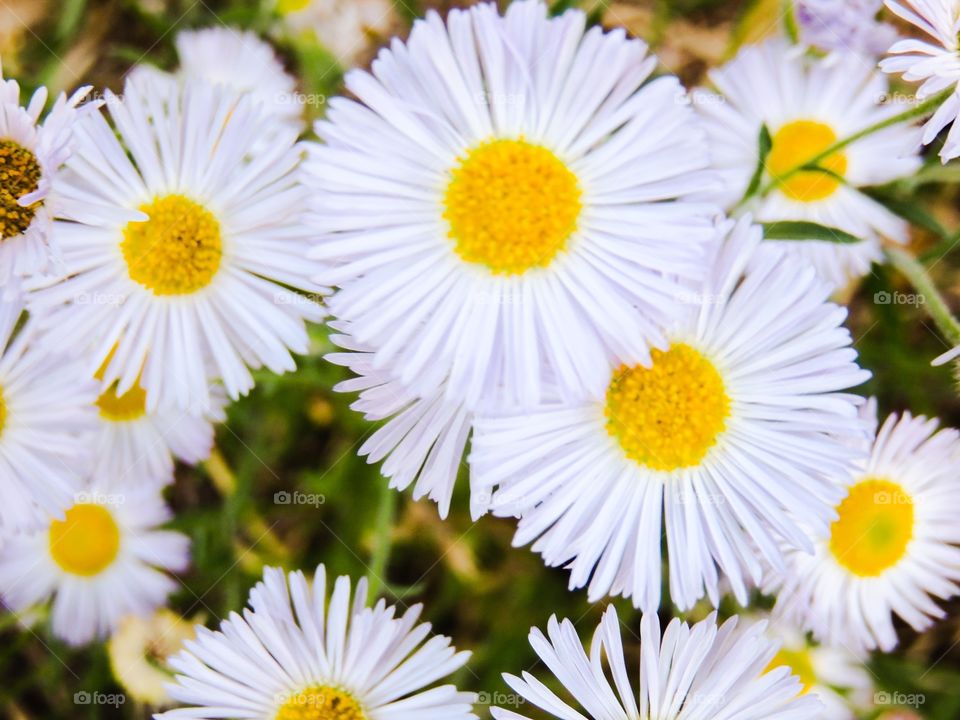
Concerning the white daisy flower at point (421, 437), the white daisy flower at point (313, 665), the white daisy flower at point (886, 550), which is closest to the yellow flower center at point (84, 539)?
the white daisy flower at point (313, 665)

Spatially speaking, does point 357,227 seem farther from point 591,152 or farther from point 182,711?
point 182,711

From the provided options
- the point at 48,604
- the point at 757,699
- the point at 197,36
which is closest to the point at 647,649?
the point at 757,699

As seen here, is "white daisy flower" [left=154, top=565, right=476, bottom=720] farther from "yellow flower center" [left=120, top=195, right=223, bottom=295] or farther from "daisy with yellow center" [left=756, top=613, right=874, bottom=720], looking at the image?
"daisy with yellow center" [left=756, top=613, right=874, bottom=720]

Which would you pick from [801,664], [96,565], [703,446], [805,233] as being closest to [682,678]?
[703,446]
